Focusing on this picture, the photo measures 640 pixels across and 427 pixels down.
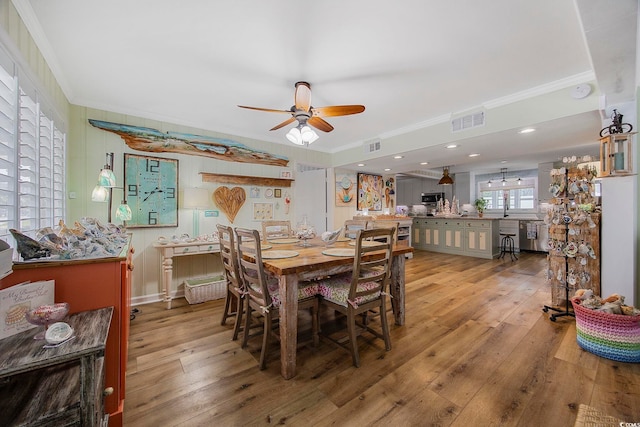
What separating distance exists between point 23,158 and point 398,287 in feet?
9.84

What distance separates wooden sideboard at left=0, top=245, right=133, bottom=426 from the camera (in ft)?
3.90

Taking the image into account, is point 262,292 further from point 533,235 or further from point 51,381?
point 533,235

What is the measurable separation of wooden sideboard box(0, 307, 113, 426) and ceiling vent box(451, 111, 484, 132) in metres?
3.82

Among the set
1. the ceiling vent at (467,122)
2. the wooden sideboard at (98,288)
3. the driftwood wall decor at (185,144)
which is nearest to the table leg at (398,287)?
the ceiling vent at (467,122)

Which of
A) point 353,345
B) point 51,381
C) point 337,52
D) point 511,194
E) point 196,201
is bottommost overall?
point 353,345

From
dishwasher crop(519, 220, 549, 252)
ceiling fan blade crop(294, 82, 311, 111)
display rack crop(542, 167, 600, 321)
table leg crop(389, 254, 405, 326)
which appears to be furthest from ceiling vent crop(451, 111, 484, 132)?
A: dishwasher crop(519, 220, 549, 252)

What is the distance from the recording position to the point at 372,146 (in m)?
4.42

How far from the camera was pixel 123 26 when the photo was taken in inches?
70.9

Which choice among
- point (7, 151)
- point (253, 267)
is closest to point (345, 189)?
point (253, 267)

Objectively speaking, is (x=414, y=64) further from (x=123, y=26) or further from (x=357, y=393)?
(x=357, y=393)

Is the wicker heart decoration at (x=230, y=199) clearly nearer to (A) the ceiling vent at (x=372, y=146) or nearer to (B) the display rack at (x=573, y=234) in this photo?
(A) the ceiling vent at (x=372, y=146)

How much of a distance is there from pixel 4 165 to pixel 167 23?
4.24 ft

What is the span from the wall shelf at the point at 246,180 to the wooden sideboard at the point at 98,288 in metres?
2.52

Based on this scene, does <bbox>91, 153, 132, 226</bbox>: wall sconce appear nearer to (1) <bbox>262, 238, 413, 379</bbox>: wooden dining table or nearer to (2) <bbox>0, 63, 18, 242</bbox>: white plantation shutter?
(2) <bbox>0, 63, 18, 242</bbox>: white plantation shutter
